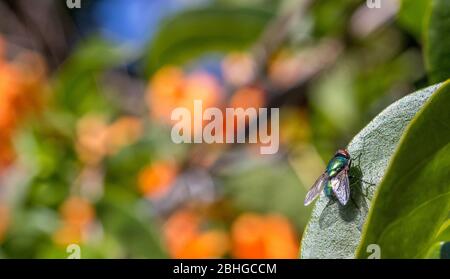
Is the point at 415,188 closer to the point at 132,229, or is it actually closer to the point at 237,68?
the point at 132,229

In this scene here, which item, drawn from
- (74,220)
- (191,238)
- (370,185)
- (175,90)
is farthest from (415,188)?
(175,90)

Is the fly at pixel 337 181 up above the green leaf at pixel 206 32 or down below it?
below

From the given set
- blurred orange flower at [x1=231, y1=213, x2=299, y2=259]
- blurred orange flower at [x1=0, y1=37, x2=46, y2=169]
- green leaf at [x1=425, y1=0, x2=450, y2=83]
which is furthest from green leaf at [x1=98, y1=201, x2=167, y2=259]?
green leaf at [x1=425, y1=0, x2=450, y2=83]

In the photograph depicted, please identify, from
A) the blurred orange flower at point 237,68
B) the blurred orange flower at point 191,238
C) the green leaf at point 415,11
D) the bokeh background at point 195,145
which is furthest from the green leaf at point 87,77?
the green leaf at point 415,11

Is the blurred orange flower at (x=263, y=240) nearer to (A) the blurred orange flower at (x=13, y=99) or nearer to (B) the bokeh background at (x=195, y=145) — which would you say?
(B) the bokeh background at (x=195, y=145)

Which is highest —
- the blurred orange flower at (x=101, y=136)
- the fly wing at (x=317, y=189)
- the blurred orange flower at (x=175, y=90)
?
the blurred orange flower at (x=175, y=90)
